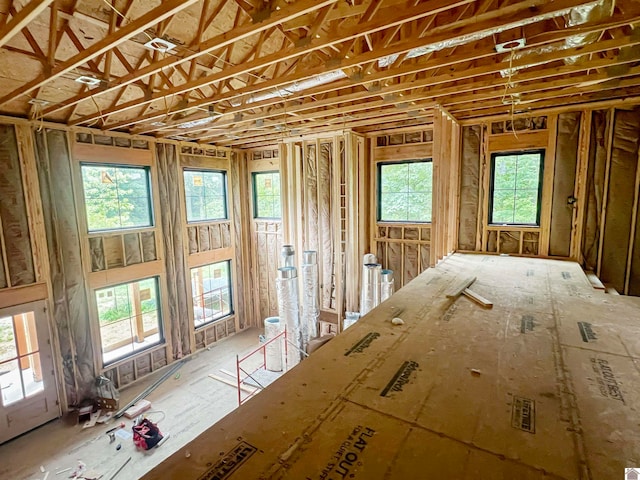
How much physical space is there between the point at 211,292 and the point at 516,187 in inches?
290

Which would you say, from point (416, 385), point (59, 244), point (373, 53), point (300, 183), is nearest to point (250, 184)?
point (300, 183)

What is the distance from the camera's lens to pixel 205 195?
323 inches

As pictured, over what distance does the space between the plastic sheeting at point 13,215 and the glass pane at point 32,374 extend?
1276 millimetres

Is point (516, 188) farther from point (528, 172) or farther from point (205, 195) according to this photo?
point (205, 195)

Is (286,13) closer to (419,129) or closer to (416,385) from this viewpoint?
(416,385)

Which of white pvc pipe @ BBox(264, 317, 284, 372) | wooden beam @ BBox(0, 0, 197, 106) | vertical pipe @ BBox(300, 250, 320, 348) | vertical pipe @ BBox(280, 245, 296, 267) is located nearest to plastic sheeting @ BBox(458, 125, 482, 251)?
vertical pipe @ BBox(300, 250, 320, 348)

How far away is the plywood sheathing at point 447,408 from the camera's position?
134 cm

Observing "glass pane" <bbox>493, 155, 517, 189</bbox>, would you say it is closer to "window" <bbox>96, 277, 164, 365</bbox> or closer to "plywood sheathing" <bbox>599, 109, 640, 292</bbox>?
"plywood sheathing" <bbox>599, 109, 640, 292</bbox>

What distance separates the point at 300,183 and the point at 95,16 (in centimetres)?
497

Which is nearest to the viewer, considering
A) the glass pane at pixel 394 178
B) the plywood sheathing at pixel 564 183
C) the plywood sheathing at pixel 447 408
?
the plywood sheathing at pixel 447 408

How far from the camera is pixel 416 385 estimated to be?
192 centimetres

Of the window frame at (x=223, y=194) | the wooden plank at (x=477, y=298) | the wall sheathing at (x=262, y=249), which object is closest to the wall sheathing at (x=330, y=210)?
the wall sheathing at (x=262, y=249)

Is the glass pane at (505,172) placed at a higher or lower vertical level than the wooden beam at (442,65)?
lower

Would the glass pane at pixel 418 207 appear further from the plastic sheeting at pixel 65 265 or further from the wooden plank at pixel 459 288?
the plastic sheeting at pixel 65 265
